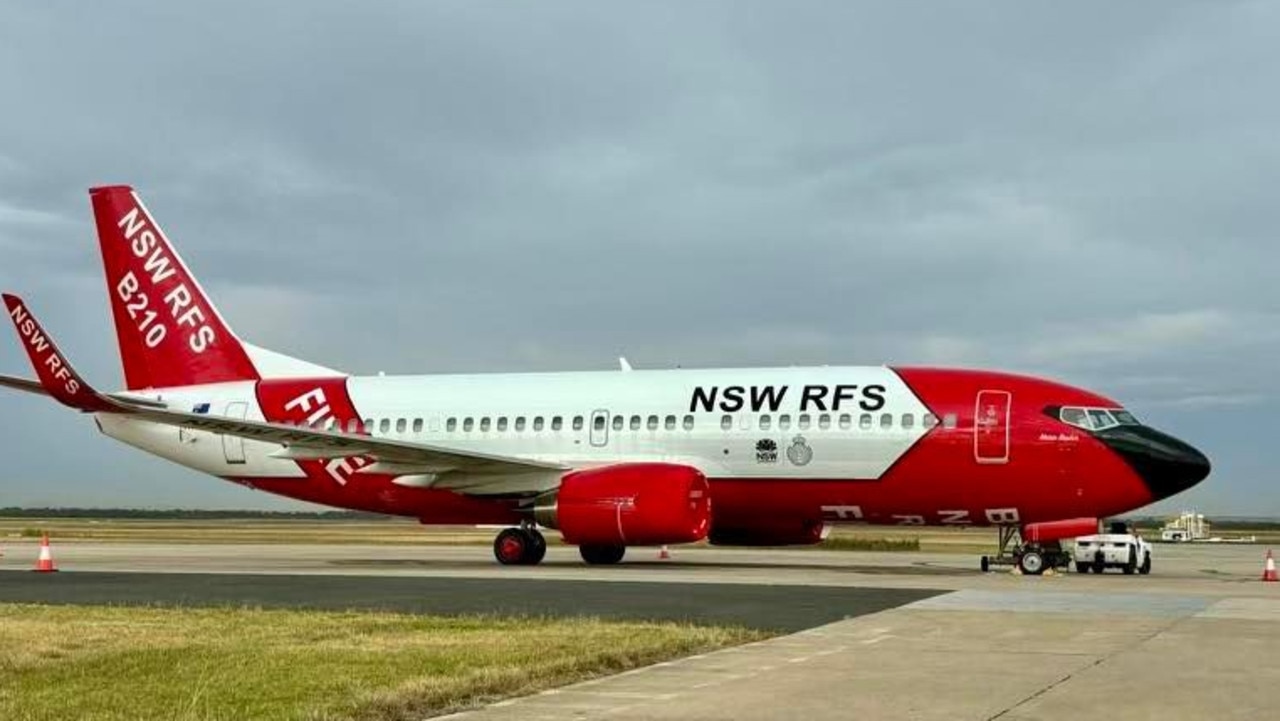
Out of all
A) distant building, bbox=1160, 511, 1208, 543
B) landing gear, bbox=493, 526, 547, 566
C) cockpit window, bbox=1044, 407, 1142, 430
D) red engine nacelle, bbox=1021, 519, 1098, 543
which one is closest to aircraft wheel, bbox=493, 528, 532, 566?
landing gear, bbox=493, 526, 547, 566

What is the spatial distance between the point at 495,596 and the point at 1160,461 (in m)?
12.8

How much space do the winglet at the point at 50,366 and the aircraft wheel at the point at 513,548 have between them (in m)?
8.20

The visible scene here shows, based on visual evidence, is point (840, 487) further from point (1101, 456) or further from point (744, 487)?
point (1101, 456)

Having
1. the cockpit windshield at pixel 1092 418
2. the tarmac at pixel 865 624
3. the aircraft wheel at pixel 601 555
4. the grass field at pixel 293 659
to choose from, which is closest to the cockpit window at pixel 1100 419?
the cockpit windshield at pixel 1092 418

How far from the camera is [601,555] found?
1133 inches

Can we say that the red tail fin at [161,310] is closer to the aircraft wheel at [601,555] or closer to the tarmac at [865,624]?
the tarmac at [865,624]

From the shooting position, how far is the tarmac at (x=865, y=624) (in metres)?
8.82

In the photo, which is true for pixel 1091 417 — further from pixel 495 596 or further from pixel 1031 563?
pixel 495 596

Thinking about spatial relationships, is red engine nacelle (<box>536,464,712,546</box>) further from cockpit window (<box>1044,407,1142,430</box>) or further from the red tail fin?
the red tail fin

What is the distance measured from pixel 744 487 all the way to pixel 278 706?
729 inches

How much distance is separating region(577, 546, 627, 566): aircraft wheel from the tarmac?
1.76ft

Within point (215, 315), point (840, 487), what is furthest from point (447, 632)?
point (215, 315)

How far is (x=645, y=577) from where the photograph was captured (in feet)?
74.8

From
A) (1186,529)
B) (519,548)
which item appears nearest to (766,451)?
(519,548)
